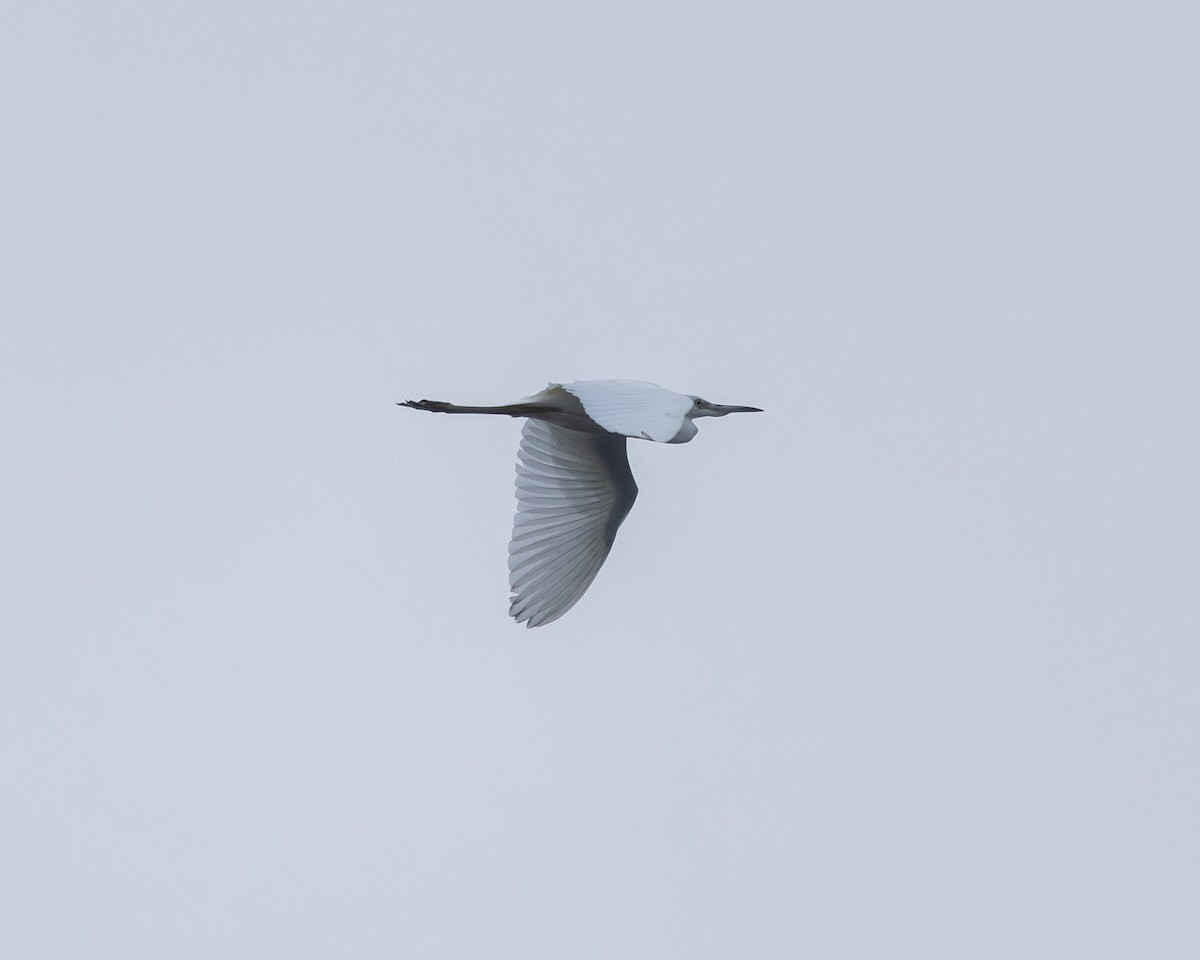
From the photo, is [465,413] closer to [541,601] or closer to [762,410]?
[541,601]

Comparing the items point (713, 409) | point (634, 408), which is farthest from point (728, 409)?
point (634, 408)

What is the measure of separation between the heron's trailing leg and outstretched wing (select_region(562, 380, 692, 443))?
84 cm

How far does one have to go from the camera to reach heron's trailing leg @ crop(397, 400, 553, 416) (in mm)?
11484

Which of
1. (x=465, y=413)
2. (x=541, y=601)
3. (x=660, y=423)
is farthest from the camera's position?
(x=541, y=601)

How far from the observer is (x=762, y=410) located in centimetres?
1274

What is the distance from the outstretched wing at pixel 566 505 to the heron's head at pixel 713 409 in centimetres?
57

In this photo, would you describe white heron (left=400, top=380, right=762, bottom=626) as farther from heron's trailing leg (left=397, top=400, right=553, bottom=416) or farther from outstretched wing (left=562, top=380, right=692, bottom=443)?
outstretched wing (left=562, top=380, right=692, bottom=443)

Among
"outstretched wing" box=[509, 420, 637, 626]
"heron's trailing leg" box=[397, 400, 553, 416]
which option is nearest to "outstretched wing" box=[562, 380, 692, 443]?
"heron's trailing leg" box=[397, 400, 553, 416]

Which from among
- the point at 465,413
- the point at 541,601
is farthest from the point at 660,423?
the point at 541,601

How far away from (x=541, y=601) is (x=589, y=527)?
76 cm

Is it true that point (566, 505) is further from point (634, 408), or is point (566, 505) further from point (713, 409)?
point (634, 408)

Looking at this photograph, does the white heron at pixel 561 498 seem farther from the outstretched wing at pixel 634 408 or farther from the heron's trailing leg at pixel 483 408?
the outstretched wing at pixel 634 408

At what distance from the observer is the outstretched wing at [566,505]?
40.7 ft

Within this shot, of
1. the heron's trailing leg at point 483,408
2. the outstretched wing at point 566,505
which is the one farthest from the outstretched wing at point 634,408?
the outstretched wing at point 566,505
